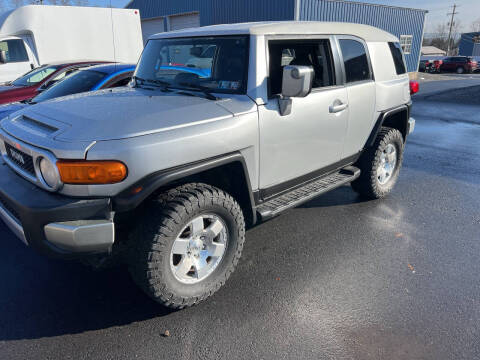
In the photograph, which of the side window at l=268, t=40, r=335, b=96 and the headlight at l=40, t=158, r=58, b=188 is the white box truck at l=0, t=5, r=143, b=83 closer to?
the side window at l=268, t=40, r=335, b=96

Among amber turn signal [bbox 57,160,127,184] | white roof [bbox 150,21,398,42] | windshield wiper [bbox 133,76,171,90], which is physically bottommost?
amber turn signal [bbox 57,160,127,184]

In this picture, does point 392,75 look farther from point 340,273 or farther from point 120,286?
point 120,286

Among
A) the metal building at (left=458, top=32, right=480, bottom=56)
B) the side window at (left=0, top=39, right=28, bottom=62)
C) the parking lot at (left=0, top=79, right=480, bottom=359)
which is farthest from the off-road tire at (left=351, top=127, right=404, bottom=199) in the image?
the metal building at (left=458, top=32, right=480, bottom=56)

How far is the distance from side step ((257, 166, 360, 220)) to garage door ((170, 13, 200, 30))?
20429 millimetres

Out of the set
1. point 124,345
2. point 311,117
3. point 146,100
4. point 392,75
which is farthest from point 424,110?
point 124,345

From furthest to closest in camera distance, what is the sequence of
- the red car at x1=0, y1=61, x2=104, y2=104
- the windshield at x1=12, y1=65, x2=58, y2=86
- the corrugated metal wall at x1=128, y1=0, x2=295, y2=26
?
the corrugated metal wall at x1=128, y1=0, x2=295, y2=26 < the windshield at x1=12, y1=65, x2=58, y2=86 < the red car at x1=0, y1=61, x2=104, y2=104

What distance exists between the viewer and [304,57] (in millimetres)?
3576

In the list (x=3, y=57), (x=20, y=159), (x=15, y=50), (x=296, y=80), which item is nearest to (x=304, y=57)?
(x=296, y=80)

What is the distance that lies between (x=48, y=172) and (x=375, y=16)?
25459mm

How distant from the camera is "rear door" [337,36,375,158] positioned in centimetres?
378

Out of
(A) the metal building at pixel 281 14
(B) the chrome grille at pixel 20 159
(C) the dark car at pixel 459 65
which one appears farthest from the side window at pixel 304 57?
(C) the dark car at pixel 459 65

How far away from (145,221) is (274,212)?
45.1 inches

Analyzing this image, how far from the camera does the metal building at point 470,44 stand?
54.9 m

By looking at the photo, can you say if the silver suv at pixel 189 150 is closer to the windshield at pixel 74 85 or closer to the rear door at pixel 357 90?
the rear door at pixel 357 90
